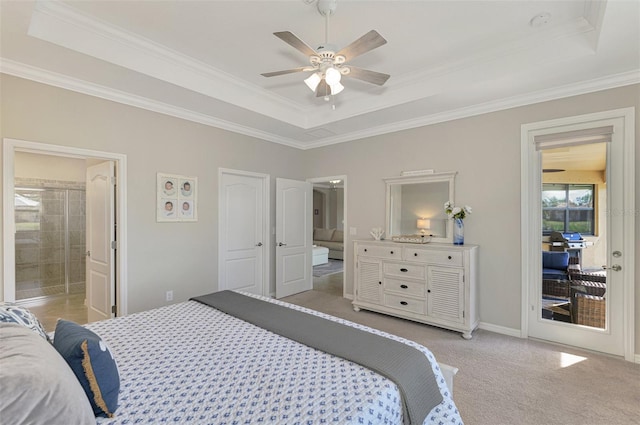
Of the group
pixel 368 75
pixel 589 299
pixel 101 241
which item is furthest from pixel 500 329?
pixel 101 241

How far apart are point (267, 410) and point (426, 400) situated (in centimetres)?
79

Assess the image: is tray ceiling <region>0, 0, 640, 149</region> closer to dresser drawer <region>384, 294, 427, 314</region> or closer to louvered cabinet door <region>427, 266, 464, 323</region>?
louvered cabinet door <region>427, 266, 464, 323</region>

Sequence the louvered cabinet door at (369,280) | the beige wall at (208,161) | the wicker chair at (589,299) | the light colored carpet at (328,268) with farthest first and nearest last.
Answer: the light colored carpet at (328,268), the louvered cabinet door at (369,280), the wicker chair at (589,299), the beige wall at (208,161)

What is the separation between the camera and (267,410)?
116cm

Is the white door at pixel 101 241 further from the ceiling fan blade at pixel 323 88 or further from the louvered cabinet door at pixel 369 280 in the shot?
the louvered cabinet door at pixel 369 280

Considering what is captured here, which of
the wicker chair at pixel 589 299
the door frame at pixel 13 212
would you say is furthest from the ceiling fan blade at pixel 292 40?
the wicker chair at pixel 589 299

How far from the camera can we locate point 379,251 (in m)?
3.98

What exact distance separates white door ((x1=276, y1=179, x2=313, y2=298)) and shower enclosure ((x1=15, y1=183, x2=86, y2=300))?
355cm

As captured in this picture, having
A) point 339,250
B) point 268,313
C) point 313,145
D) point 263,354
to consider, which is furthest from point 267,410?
point 339,250

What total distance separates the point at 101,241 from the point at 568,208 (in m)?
5.13

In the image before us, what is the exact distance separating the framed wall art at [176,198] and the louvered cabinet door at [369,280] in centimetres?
232

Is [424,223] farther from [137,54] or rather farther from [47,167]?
[47,167]

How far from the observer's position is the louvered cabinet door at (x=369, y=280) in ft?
13.0

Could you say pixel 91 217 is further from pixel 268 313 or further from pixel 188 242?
pixel 268 313
